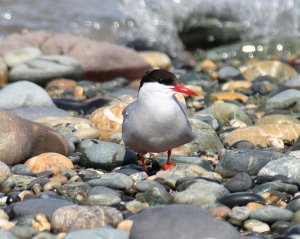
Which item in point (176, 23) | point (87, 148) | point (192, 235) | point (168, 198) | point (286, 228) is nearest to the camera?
point (192, 235)

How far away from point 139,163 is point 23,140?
0.87 m

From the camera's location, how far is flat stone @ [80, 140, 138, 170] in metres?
6.06

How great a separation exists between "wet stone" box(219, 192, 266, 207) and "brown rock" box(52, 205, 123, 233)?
696 millimetres

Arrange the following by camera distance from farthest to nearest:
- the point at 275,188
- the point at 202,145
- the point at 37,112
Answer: the point at 37,112 < the point at 202,145 < the point at 275,188

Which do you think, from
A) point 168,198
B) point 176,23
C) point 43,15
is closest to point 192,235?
point 168,198

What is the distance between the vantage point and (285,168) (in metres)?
5.46

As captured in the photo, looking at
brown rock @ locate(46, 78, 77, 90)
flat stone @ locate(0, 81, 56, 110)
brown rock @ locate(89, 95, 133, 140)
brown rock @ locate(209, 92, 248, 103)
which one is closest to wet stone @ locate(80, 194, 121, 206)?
brown rock @ locate(89, 95, 133, 140)

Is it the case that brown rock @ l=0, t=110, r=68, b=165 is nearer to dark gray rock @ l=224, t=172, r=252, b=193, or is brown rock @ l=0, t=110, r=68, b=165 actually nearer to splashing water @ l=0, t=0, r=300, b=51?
dark gray rock @ l=224, t=172, r=252, b=193

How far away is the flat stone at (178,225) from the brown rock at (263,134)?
106 inches

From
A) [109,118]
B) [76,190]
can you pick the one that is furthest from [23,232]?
[109,118]

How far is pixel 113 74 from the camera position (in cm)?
1078

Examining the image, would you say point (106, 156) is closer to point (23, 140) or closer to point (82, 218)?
point (23, 140)

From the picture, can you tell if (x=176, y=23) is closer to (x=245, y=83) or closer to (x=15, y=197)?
(x=245, y=83)

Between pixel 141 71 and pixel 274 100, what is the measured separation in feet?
10.1
